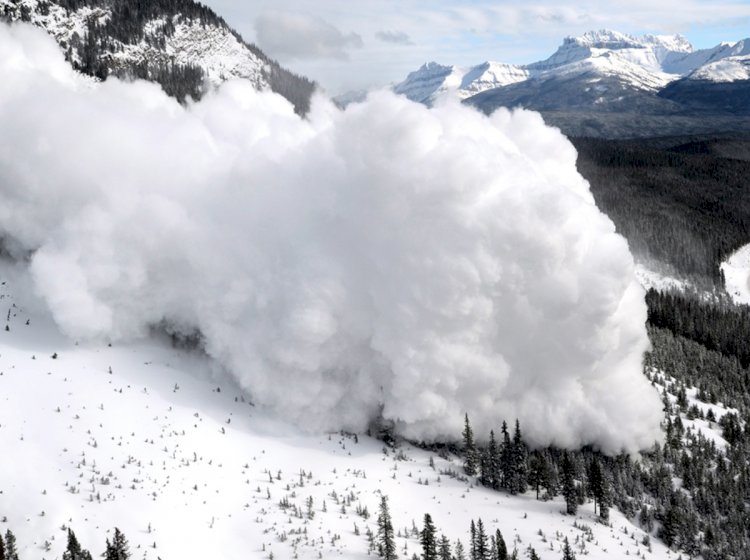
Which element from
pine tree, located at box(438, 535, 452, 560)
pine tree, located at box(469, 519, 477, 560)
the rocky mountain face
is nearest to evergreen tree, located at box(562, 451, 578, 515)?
pine tree, located at box(469, 519, 477, 560)

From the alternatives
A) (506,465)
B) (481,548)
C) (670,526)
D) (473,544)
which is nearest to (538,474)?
(506,465)

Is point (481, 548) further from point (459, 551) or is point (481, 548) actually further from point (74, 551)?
point (74, 551)

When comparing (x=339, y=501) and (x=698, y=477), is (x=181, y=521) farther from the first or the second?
(x=698, y=477)

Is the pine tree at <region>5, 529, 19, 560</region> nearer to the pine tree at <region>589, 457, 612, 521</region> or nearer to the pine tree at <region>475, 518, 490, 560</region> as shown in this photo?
the pine tree at <region>475, 518, 490, 560</region>

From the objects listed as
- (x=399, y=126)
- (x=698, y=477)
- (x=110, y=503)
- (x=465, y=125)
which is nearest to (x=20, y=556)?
(x=110, y=503)

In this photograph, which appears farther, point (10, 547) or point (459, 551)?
point (459, 551)

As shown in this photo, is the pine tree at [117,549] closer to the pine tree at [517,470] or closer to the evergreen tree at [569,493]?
the pine tree at [517,470]
